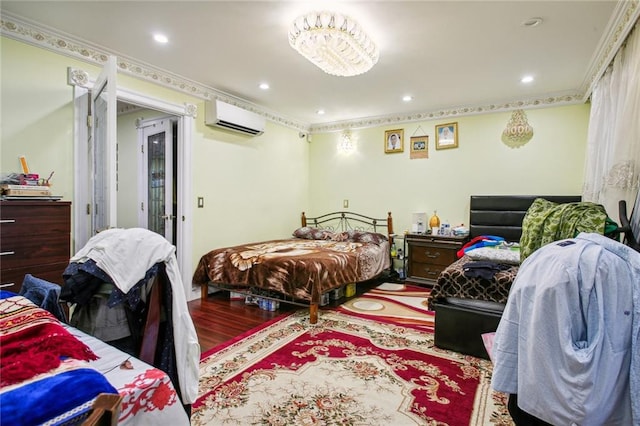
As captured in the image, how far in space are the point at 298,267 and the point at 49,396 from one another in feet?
8.87

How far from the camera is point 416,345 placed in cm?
275

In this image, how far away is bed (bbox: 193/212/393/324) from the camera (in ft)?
11.0

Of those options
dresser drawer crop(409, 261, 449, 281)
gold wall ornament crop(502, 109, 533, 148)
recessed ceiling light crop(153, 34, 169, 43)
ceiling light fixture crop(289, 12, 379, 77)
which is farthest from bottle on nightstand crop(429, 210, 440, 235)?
recessed ceiling light crop(153, 34, 169, 43)

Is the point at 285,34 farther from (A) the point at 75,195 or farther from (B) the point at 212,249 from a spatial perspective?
(B) the point at 212,249

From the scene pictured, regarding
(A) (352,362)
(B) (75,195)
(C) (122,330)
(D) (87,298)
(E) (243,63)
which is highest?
(E) (243,63)

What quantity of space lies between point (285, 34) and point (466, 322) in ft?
9.17

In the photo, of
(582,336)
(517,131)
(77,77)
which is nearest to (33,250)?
(77,77)

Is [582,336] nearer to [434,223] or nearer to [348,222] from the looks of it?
[434,223]

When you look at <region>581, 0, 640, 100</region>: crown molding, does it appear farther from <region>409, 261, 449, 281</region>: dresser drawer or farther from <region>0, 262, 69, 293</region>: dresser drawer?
<region>0, 262, 69, 293</region>: dresser drawer

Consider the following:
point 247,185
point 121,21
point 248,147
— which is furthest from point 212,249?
point 121,21

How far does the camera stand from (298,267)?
338cm

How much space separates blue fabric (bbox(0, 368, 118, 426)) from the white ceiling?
247 centimetres

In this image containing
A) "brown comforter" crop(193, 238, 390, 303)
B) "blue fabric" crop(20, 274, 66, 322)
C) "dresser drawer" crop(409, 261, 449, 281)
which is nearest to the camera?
"blue fabric" crop(20, 274, 66, 322)

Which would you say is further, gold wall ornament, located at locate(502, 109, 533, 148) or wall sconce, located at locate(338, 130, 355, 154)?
wall sconce, located at locate(338, 130, 355, 154)
